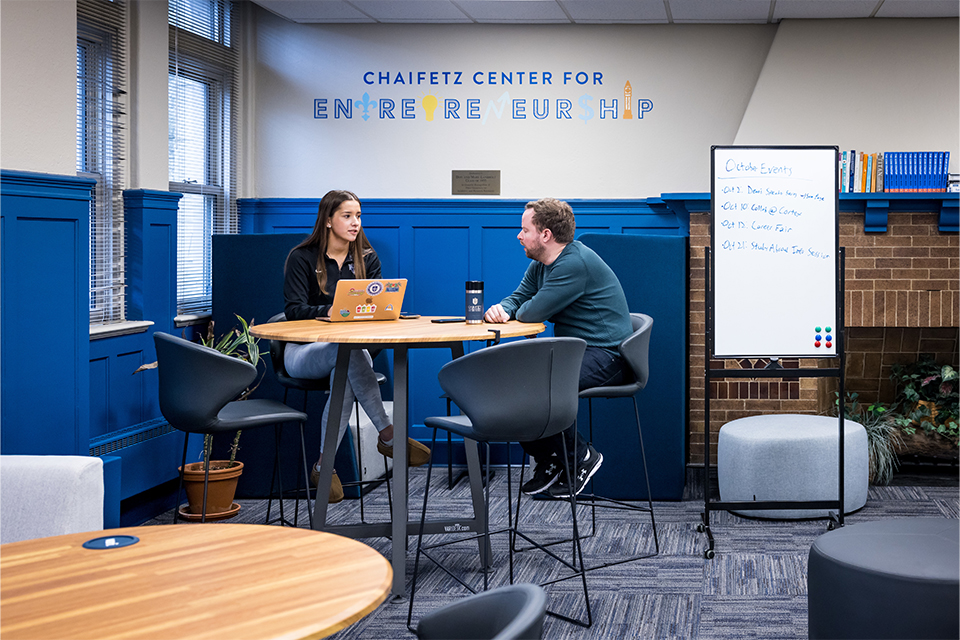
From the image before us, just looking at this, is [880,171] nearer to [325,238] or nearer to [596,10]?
[596,10]

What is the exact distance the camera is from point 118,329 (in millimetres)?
4055

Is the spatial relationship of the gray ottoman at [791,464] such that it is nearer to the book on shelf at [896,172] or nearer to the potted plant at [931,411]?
the potted plant at [931,411]

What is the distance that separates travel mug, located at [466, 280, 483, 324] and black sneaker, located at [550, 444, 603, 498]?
0.72 metres

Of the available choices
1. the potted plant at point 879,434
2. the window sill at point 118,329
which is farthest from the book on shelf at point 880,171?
the window sill at point 118,329

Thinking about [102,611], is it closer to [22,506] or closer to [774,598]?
[22,506]

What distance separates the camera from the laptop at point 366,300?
352cm

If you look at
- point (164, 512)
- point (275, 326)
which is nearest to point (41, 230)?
point (275, 326)

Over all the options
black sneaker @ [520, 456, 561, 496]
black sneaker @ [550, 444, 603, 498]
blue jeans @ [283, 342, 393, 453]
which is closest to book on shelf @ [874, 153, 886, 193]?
black sneaker @ [550, 444, 603, 498]

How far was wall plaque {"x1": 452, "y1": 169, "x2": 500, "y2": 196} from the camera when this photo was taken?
5512mm

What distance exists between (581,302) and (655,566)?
110cm

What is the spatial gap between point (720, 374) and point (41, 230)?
2.72 metres

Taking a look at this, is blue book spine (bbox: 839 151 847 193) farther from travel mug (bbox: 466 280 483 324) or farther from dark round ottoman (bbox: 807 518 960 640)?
dark round ottoman (bbox: 807 518 960 640)

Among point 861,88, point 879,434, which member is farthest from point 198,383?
point 861,88

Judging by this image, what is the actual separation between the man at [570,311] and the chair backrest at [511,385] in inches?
26.4
